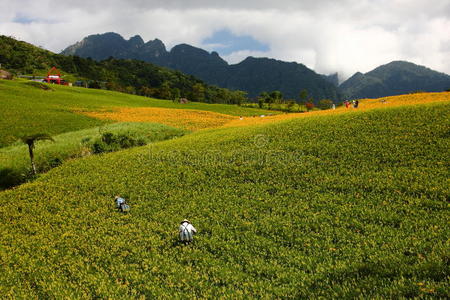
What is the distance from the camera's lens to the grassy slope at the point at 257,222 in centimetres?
797

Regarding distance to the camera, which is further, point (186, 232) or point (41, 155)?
point (41, 155)

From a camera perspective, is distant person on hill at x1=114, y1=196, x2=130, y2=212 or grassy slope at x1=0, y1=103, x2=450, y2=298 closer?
grassy slope at x1=0, y1=103, x2=450, y2=298

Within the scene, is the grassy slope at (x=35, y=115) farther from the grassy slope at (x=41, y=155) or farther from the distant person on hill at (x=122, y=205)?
the distant person on hill at (x=122, y=205)

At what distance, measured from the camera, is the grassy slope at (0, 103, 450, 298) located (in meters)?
7.97

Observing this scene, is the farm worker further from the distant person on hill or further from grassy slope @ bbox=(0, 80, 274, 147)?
grassy slope @ bbox=(0, 80, 274, 147)

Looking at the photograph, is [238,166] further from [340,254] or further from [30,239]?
[30,239]

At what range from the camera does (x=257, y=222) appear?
37.4 feet

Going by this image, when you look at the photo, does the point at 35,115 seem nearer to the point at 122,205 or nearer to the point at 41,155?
the point at 41,155

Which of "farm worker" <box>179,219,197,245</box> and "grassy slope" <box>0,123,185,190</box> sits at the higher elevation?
"farm worker" <box>179,219,197,245</box>

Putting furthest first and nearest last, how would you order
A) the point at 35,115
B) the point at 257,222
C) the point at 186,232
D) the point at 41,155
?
the point at 35,115
the point at 41,155
the point at 257,222
the point at 186,232

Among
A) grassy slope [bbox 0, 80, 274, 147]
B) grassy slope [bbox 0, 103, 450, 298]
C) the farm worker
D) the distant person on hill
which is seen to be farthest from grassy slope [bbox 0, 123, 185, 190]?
the farm worker

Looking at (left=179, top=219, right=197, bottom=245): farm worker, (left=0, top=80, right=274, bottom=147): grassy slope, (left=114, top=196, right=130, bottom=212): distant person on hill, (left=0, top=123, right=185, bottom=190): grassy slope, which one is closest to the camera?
(left=179, top=219, right=197, bottom=245): farm worker

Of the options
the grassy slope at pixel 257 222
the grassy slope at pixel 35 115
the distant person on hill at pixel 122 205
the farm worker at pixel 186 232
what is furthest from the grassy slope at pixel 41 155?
the farm worker at pixel 186 232

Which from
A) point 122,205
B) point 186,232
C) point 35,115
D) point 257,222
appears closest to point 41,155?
point 122,205
